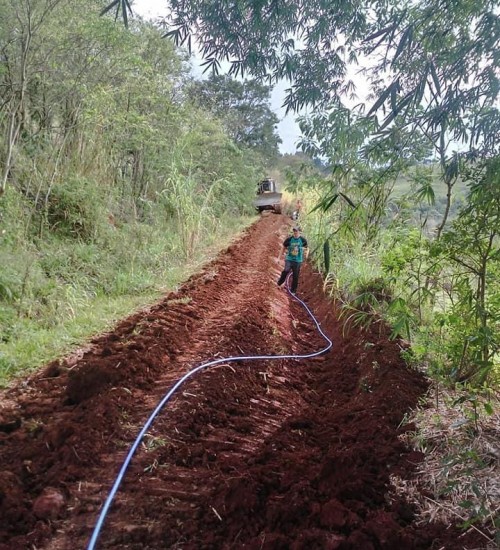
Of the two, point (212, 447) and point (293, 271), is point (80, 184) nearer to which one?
point (293, 271)

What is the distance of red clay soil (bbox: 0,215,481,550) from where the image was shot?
2.01m

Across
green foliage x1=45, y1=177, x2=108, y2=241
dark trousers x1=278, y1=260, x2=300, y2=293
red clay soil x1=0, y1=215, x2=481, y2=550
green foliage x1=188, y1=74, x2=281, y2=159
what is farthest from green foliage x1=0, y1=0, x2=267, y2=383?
green foliage x1=188, y1=74, x2=281, y2=159

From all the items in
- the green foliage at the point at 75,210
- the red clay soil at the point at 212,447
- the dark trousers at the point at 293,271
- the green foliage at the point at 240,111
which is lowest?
the red clay soil at the point at 212,447

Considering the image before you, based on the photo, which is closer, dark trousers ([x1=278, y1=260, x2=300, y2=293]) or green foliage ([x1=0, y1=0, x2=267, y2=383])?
green foliage ([x1=0, y1=0, x2=267, y2=383])

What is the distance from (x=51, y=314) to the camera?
4.73 metres

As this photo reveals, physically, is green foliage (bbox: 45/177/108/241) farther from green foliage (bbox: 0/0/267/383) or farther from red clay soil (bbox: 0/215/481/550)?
red clay soil (bbox: 0/215/481/550)

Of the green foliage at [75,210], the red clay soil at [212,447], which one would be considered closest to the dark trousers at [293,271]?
the red clay soil at [212,447]

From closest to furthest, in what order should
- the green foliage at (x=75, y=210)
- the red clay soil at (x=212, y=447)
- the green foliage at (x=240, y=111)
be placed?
the red clay soil at (x=212, y=447)
the green foliage at (x=75, y=210)
the green foliage at (x=240, y=111)

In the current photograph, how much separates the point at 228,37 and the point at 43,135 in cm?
544

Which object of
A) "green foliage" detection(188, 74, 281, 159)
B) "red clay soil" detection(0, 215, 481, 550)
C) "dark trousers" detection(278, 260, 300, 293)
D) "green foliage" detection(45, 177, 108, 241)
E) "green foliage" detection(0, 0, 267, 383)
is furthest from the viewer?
"green foliage" detection(188, 74, 281, 159)

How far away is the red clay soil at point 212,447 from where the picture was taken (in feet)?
6.58

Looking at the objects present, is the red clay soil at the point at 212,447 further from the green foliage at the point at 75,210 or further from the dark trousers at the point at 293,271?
the dark trousers at the point at 293,271

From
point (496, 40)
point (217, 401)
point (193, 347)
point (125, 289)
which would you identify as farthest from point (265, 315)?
point (496, 40)

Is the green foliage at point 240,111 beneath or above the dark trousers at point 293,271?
above
